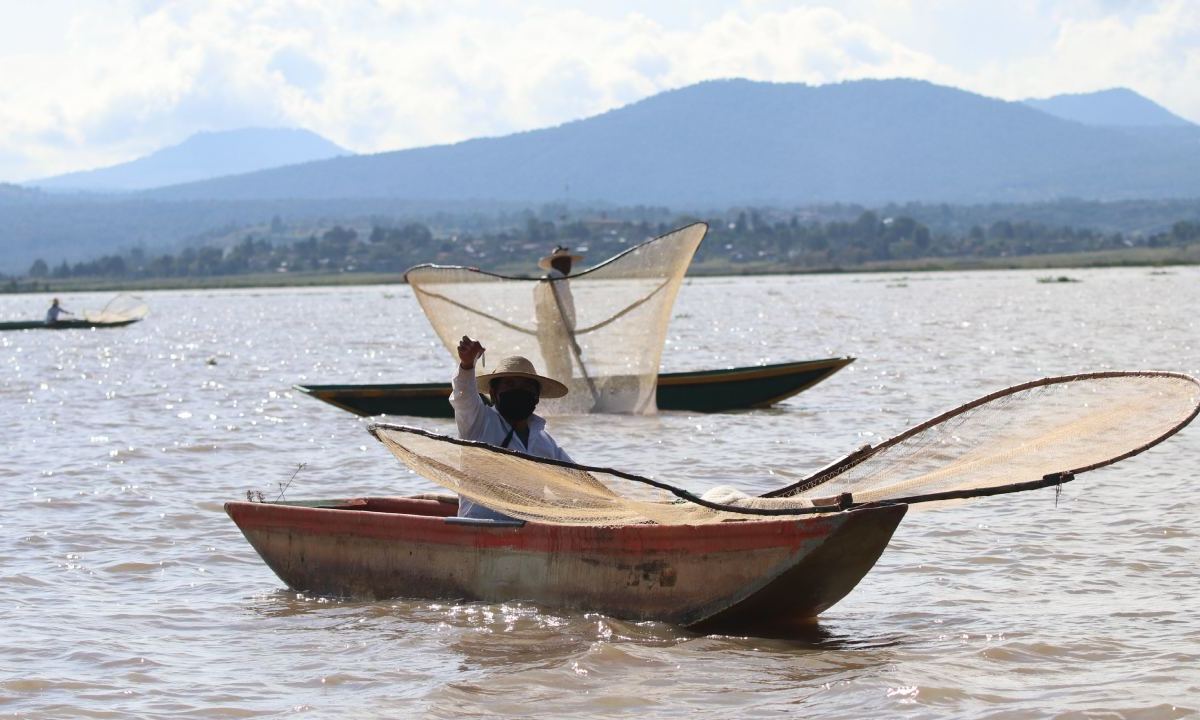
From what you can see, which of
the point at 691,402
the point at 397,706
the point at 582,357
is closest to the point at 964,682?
the point at 397,706

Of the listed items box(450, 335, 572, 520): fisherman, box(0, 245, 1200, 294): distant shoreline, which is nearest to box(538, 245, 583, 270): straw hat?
box(450, 335, 572, 520): fisherman

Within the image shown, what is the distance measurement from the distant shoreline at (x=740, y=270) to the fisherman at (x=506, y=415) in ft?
438

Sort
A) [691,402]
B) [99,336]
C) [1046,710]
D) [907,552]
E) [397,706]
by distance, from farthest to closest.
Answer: [99,336]
[691,402]
[907,552]
[397,706]
[1046,710]

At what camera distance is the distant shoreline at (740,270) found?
14500 centimetres

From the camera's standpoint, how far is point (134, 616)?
9562 mm

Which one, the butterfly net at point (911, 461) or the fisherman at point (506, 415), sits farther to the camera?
the fisherman at point (506, 415)

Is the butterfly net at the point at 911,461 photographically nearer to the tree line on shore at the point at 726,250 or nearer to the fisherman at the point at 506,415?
the fisherman at the point at 506,415

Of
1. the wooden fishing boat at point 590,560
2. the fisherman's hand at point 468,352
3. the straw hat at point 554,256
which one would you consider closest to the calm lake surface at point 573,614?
the wooden fishing boat at point 590,560

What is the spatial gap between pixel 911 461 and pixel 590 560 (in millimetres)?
1901

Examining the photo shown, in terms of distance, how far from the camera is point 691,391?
65.5 ft

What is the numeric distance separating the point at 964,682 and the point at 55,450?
1324 centimetres

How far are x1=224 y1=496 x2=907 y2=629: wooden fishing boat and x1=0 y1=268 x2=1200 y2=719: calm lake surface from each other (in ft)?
0.46

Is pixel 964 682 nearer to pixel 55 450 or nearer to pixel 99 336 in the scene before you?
pixel 55 450

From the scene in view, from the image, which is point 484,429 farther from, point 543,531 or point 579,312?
point 579,312
